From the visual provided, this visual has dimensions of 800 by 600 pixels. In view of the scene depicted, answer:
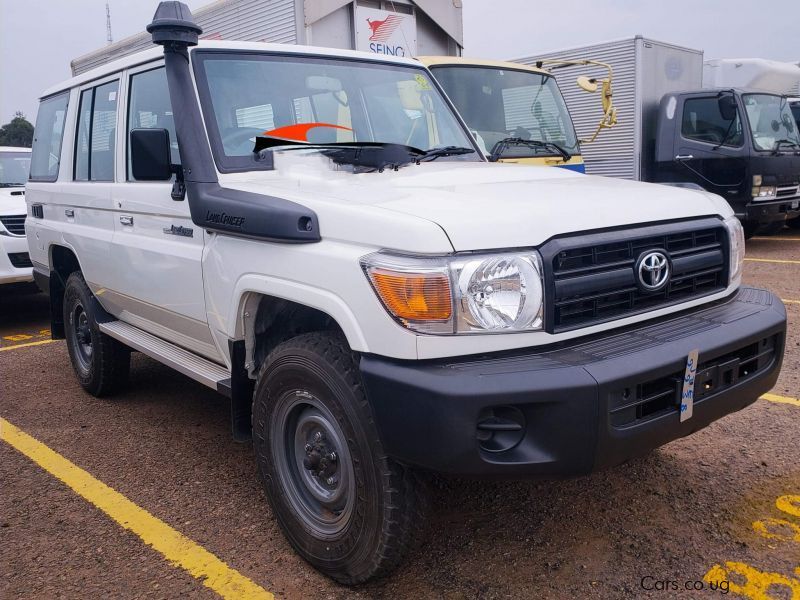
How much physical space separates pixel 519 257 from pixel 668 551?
53.8 inches

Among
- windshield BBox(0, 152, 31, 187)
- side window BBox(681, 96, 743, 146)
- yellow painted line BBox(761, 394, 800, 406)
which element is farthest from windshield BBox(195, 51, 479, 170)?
side window BBox(681, 96, 743, 146)

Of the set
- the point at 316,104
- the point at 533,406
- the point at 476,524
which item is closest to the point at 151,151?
the point at 316,104

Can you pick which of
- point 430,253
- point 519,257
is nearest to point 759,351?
point 519,257

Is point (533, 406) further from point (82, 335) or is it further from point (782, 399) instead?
point (82, 335)

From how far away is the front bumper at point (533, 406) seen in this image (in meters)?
2.18

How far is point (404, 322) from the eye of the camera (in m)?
2.28

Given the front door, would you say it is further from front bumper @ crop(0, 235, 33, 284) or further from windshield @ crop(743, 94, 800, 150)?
front bumper @ crop(0, 235, 33, 284)

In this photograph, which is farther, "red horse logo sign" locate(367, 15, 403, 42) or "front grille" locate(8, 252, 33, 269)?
"red horse logo sign" locate(367, 15, 403, 42)

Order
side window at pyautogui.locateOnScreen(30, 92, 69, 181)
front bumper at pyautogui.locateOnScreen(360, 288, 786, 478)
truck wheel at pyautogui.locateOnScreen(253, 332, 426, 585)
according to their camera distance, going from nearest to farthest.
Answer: front bumper at pyautogui.locateOnScreen(360, 288, 786, 478) → truck wheel at pyautogui.locateOnScreen(253, 332, 426, 585) → side window at pyautogui.locateOnScreen(30, 92, 69, 181)

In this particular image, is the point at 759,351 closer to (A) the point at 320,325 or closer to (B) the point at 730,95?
(A) the point at 320,325

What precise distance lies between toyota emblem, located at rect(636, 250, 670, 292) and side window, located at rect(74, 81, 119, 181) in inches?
117

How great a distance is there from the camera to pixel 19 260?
734 centimetres

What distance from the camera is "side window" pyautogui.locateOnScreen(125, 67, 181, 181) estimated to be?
3.58m

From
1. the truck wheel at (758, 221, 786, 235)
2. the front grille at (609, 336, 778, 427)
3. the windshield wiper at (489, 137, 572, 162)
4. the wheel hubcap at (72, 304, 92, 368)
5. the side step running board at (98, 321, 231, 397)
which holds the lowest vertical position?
the truck wheel at (758, 221, 786, 235)
